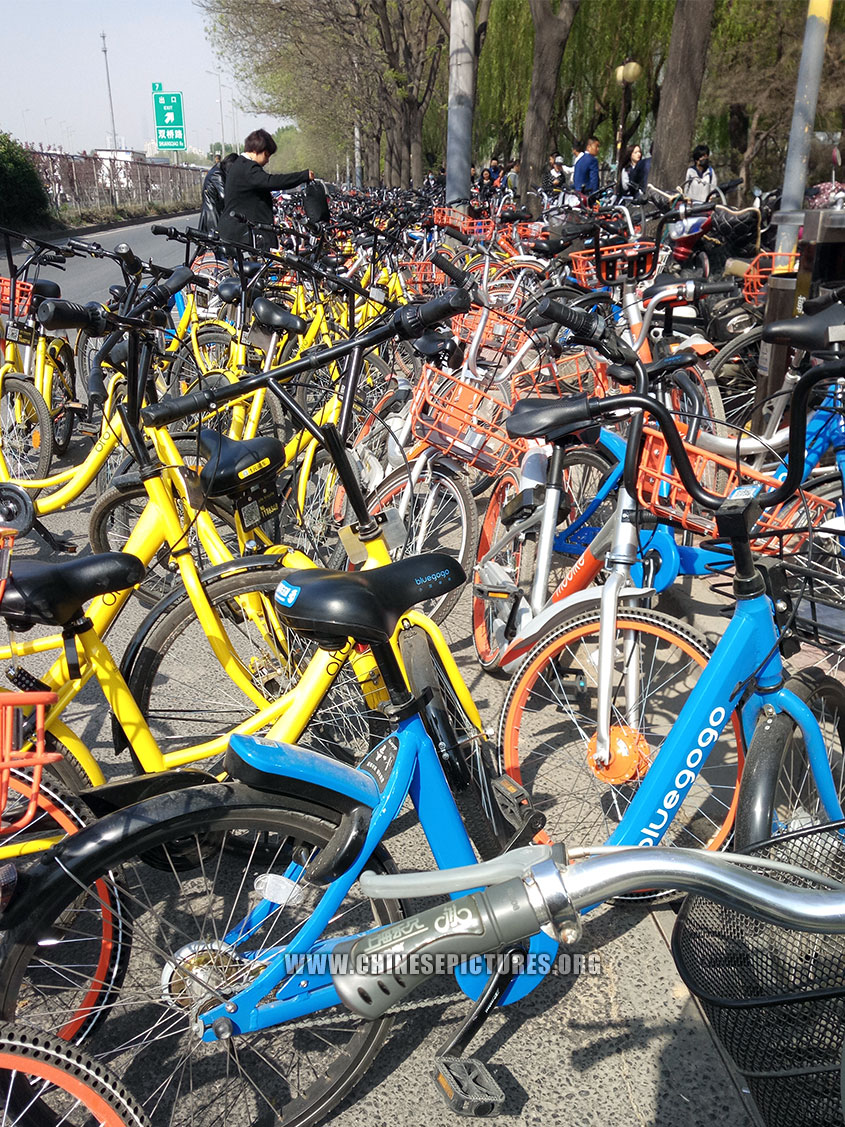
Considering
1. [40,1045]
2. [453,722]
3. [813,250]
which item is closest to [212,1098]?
[40,1045]

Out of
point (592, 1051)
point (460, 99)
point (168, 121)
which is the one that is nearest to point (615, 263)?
point (592, 1051)

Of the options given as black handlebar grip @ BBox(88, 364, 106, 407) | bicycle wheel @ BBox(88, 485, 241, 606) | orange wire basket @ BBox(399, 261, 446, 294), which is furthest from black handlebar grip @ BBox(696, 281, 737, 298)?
orange wire basket @ BBox(399, 261, 446, 294)

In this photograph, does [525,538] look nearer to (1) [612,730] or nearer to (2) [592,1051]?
(1) [612,730]

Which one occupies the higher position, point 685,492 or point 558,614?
point 685,492

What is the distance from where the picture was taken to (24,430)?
18.6 ft

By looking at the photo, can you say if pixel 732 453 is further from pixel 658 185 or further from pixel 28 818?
pixel 658 185

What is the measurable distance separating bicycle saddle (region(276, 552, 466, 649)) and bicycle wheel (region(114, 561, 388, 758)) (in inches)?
18.4

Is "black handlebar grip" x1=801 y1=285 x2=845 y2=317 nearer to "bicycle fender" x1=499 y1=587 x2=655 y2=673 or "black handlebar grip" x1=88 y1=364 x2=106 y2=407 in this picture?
"bicycle fender" x1=499 y1=587 x2=655 y2=673

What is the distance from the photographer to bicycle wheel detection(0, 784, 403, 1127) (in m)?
1.58

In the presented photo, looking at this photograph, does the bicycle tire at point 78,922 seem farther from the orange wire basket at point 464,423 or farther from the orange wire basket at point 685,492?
the orange wire basket at point 464,423

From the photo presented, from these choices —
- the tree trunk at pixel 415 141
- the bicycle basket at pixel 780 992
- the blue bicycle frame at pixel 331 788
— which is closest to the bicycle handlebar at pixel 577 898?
the bicycle basket at pixel 780 992

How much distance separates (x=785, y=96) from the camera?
22484mm

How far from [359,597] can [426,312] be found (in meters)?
1.18

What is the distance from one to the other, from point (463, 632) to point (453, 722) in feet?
6.67
